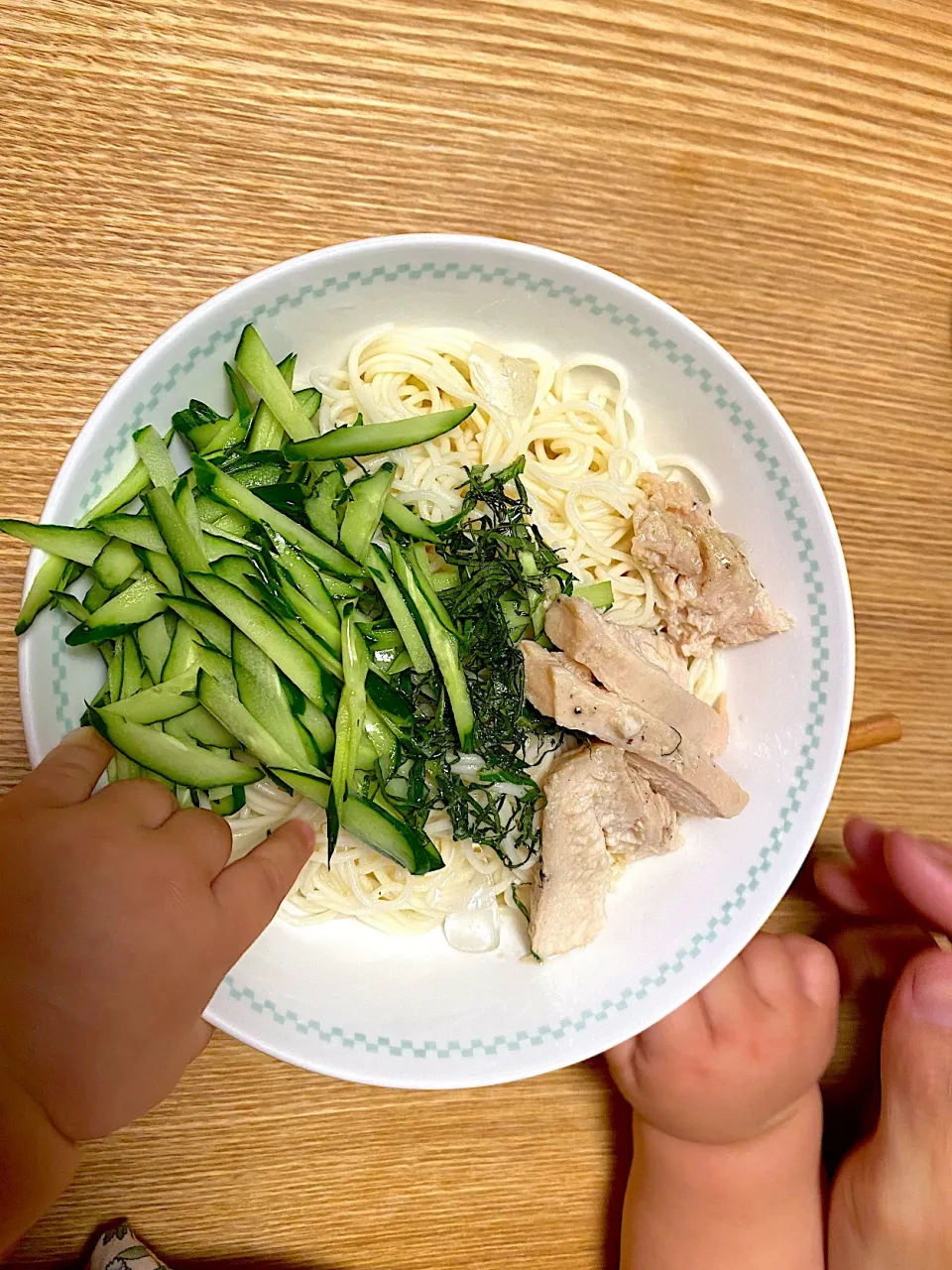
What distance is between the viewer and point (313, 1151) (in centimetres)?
198

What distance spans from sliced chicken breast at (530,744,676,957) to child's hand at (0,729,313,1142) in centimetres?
67

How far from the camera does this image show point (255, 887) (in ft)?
3.86

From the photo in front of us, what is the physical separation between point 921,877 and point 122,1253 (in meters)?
1.98

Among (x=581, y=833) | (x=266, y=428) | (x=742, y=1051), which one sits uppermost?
(x=266, y=428)

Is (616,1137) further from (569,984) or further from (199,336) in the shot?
(199,336)

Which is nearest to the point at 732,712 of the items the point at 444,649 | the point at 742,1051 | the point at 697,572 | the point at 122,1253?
the point at 697,572

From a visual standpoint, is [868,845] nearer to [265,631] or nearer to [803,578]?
[803,578]

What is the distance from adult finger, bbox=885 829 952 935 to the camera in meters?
1.94

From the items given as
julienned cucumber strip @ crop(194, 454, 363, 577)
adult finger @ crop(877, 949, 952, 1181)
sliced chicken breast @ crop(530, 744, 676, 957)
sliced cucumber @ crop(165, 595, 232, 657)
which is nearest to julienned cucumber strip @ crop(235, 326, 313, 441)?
julienned cucumber strip @ crop(194, 454, 363, 577)

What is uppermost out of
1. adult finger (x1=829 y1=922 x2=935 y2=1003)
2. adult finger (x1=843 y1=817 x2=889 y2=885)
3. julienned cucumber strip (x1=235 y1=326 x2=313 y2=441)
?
julienned cucumber strip (x1=235 y1=326 x2=313 y2=441)

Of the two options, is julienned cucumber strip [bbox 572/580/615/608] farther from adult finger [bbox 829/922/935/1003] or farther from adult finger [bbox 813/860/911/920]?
adult finger [bbox 829/922/935/1003]

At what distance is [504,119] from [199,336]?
821mm

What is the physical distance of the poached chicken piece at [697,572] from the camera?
5.64 feet

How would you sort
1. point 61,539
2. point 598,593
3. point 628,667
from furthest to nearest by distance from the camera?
point 598,593, point 628,667, point 61,539
